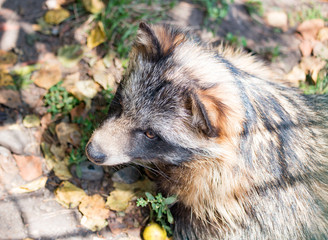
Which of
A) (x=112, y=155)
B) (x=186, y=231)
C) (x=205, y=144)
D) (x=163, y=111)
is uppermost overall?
(x=163, y=111)

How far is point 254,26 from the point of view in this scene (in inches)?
199

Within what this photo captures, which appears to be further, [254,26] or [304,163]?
[254,26]

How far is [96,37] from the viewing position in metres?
4.31

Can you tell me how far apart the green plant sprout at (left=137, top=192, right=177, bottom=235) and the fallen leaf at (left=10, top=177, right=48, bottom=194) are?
3.37 feet

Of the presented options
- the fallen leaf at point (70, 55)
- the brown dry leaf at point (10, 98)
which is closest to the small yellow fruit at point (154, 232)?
the brown dry leaf at point (10, 98)

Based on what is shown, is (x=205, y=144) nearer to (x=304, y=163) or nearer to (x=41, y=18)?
(x=304, y=163)

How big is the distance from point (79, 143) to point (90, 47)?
134cm

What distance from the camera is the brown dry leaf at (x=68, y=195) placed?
11.1ft

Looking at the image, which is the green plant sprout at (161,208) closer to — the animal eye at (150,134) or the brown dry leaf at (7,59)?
the animal eye at (150,134)

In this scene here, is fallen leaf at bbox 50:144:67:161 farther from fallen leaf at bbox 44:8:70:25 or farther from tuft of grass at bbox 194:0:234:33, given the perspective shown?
tuft of grass at bbox 194:0:234:33

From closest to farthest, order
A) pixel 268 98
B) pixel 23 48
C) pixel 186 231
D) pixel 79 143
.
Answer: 1. pixel 268 98
2. pixel 186 231
3. pixel 79 143
4. pixel 23 48

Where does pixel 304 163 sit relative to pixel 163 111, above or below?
below

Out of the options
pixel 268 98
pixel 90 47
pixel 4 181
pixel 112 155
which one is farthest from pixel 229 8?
pixel 4 181

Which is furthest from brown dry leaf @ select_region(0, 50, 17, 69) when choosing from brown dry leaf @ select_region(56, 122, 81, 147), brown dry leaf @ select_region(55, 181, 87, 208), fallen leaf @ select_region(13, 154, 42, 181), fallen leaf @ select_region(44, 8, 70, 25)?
brown dry leaf @ select_region(55, 181, 87, 208)
